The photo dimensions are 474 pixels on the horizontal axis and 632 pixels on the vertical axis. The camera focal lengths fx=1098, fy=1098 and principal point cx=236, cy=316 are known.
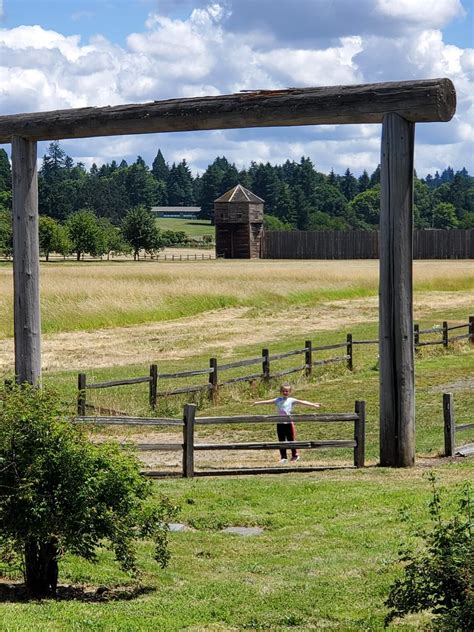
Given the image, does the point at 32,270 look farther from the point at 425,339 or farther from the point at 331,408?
the point at 425,339

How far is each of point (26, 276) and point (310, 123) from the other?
150 inches

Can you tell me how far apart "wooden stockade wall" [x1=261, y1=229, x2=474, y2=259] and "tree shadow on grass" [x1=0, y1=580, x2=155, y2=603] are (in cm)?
9952

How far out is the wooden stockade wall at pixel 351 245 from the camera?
108 meters

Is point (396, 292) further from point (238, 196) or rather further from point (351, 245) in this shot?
point (351, 245)

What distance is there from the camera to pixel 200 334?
40.8m

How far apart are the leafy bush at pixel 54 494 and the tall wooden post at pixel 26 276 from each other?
4.43 m

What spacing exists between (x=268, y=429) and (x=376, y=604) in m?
12.6

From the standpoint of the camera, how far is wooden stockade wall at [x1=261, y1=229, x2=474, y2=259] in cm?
10750

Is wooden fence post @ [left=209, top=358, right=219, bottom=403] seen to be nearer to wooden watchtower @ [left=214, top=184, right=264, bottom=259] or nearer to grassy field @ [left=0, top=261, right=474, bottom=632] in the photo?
grassy field @ [left=0, top=261, right=474, bottom=632]

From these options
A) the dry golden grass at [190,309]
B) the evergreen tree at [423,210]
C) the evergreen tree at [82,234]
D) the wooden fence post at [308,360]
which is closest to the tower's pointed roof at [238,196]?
the evergreen tree at [82,234]

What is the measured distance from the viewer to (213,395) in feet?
78.0

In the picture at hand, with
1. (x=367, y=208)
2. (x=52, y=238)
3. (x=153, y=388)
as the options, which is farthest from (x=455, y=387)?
(x=367, y=208)

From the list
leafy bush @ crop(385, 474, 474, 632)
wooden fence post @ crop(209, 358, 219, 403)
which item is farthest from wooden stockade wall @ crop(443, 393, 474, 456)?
wooden fence post @ crop(209, 358, 219, 403)

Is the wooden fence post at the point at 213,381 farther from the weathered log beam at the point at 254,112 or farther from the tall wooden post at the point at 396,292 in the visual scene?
the weathered log beam at the point at 254,112
